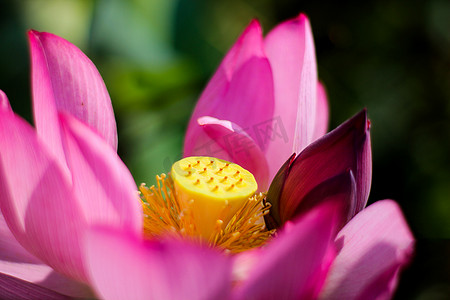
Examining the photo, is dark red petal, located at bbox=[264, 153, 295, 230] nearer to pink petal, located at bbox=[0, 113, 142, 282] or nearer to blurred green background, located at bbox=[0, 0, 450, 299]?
pink petal, located at bbox=[0, 113, 142, 282]

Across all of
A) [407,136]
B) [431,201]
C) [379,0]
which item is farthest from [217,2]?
[431,201]

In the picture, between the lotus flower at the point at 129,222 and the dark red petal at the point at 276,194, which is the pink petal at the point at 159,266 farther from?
the dark red petal at the point at 276,194

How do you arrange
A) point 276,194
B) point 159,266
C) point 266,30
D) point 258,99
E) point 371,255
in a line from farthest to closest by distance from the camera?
point 266,30 → point 258,99 → point 276,194 → point 371,255 → point 159,266

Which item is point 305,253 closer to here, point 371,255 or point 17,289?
point 371,255

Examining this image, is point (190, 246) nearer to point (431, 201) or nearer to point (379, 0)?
point (431, 201)

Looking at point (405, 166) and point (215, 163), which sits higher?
point (215, 163)

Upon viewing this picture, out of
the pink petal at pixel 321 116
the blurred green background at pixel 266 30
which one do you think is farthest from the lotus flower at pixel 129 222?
the blurred green background at pixel 266 30

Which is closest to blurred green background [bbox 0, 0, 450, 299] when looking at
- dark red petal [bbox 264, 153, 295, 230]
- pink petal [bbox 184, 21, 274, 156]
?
pink petal [bbox 184, 21, 274, 156]

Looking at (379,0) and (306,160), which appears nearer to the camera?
(306,160)

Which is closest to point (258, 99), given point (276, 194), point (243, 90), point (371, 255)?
point (243, 90)
